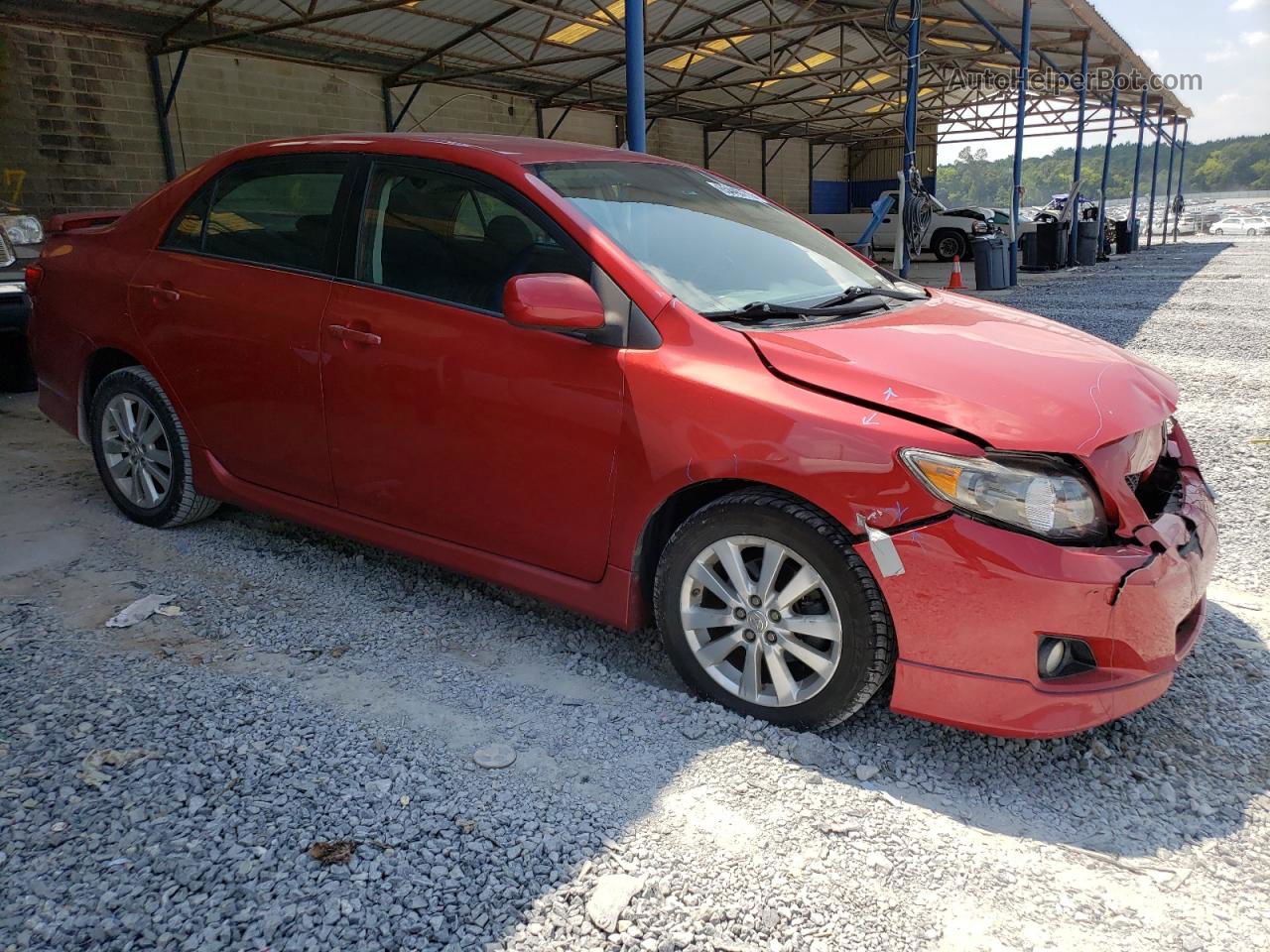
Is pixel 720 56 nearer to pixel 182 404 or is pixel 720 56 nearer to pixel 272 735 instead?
pixel 182 404

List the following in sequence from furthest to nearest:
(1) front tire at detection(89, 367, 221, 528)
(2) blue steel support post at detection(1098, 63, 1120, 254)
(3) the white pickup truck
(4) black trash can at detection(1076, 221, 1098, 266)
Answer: (3) the white pickup truck → (2) blue steel support post at detection(1098, 63, 1120, 254) → (4) black trash can at detection(1076, 221, 1098, 266) → (1) front tire at detection(89, 367, 221, 528)

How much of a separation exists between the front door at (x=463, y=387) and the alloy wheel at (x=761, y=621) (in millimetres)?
343

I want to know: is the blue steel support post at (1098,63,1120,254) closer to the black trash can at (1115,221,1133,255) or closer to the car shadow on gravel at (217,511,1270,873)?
the black trash can at (1115,221,1133,255)

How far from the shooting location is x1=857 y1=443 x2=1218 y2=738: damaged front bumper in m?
2.24

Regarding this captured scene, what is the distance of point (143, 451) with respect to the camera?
406cm

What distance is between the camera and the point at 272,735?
2562mm

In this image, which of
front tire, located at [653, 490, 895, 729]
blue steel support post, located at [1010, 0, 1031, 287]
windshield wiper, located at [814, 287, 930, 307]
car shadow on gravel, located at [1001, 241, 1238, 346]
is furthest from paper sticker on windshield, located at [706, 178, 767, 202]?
blue steel support post, located at [1010, 0, 1031, 287]

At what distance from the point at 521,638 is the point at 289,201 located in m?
1.83

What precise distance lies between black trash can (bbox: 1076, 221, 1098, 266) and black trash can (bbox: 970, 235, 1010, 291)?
786 centimetres

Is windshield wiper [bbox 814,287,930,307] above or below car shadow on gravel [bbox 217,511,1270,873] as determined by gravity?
above

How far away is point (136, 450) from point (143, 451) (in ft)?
0.16

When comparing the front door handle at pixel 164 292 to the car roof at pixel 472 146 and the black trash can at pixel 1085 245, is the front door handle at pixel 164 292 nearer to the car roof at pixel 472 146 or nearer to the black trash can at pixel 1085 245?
the car roof at pixel 472 146

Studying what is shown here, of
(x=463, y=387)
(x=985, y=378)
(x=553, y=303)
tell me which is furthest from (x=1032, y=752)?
(x=463, y=387)

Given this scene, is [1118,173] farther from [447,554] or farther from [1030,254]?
[447,554]
